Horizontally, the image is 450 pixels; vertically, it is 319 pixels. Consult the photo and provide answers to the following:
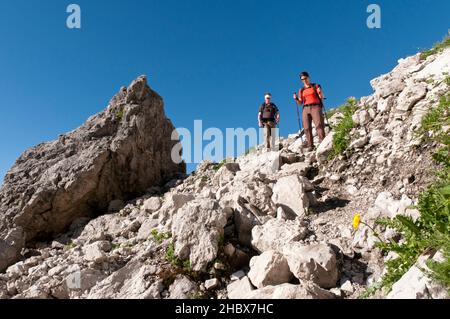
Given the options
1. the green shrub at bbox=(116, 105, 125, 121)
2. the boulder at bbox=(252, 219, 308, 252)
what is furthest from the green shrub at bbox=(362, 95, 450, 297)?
the green shrub at bbox=(116, 105, 125, 121)

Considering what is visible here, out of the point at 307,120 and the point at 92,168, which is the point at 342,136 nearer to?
the point at 307,120

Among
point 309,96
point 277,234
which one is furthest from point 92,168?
point 277,234

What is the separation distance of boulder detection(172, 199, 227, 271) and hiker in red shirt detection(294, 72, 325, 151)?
18.8ft

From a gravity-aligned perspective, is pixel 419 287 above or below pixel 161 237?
below

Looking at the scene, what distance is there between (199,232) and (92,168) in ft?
26.8

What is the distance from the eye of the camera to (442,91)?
322 inches

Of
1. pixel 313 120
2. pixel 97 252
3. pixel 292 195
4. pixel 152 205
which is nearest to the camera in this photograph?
pixel 97 252

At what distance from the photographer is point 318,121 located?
38.2 ft

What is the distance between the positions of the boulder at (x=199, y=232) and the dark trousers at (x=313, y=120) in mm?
5666

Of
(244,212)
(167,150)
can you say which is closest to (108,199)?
(167,150)

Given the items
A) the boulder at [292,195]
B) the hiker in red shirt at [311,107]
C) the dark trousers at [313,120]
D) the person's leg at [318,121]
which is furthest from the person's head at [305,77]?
the boulder at [292,195]

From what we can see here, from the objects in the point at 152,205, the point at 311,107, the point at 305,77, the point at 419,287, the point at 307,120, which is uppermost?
the point at 305,77

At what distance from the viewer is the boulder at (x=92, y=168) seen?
1265 cm
